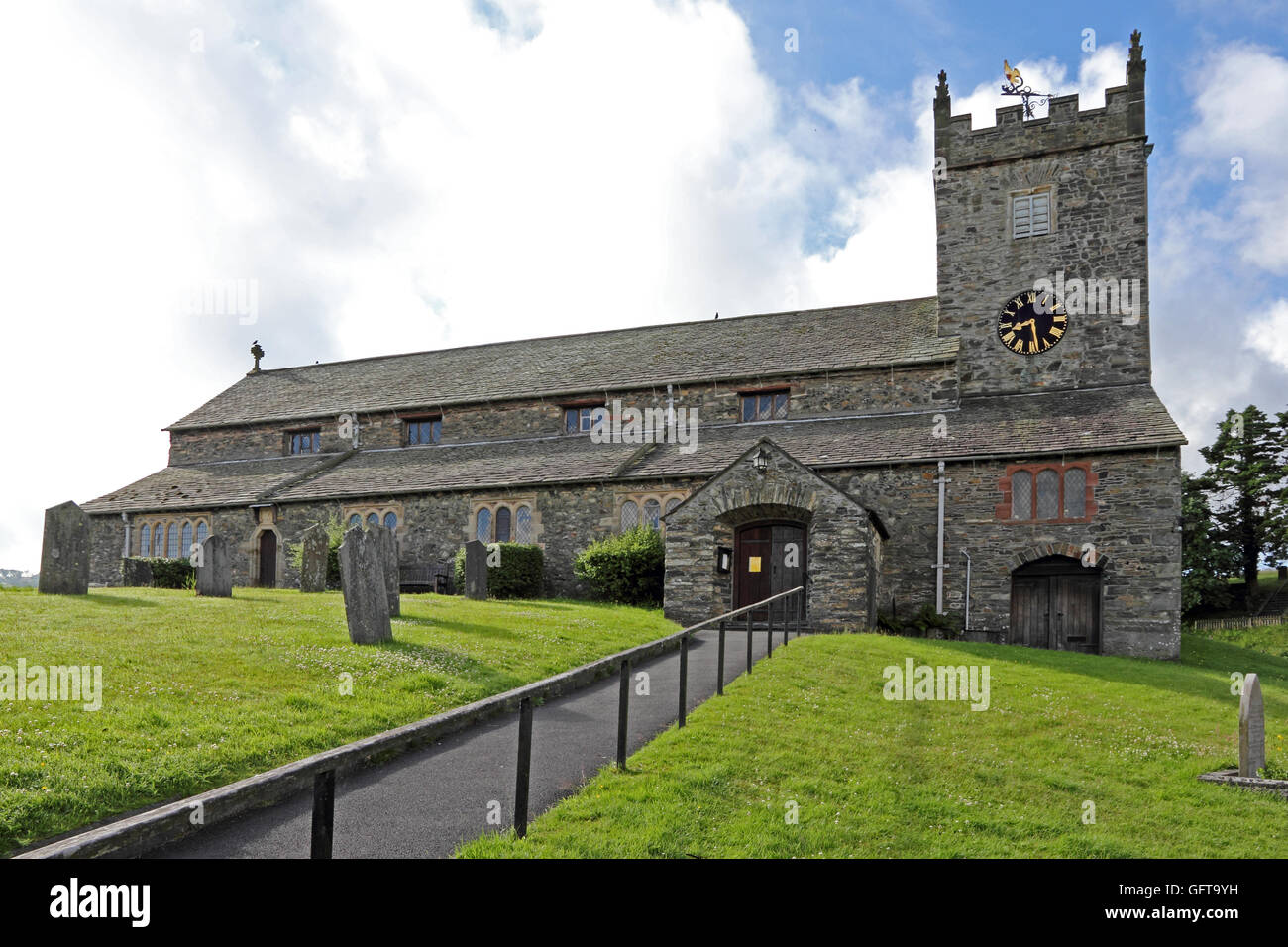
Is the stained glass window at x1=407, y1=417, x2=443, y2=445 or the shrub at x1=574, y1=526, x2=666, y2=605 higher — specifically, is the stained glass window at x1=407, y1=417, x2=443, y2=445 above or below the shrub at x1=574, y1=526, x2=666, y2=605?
above

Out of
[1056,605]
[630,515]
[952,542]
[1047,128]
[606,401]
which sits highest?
[1047,128]

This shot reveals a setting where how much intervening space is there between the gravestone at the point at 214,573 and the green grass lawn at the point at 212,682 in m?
0.99

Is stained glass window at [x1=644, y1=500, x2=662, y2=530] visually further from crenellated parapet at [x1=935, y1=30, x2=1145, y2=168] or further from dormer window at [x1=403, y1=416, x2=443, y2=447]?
crenellated parapet at [x1=935, y1=30, x2=1145, y2=168]

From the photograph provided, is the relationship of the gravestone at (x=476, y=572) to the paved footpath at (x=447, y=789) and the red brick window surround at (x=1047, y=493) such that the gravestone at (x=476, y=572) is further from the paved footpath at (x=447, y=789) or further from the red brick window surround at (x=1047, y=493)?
the red brick window surround at (x=1047, y=493)

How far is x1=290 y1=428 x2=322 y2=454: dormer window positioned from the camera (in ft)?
113

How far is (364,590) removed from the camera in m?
13.1

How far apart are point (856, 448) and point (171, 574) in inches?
818

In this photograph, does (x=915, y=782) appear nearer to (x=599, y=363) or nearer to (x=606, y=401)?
(x=606, y=401)

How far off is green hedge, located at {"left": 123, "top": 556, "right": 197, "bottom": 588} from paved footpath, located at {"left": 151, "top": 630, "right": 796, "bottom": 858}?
20175 millimetres

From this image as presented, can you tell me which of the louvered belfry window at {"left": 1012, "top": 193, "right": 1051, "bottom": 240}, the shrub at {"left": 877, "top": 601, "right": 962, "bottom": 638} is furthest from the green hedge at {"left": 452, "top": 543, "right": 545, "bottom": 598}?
the louvered belfry window at {"left": 1012, "top": 193, "right": 1051, "bottom": 240}

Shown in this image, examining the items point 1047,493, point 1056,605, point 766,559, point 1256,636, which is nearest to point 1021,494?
point 1047,493

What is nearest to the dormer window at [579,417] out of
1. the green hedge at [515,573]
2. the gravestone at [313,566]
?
the green hedge at [515,573]

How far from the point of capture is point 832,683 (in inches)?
503

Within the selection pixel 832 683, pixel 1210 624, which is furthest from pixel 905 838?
pixel 1210 624
